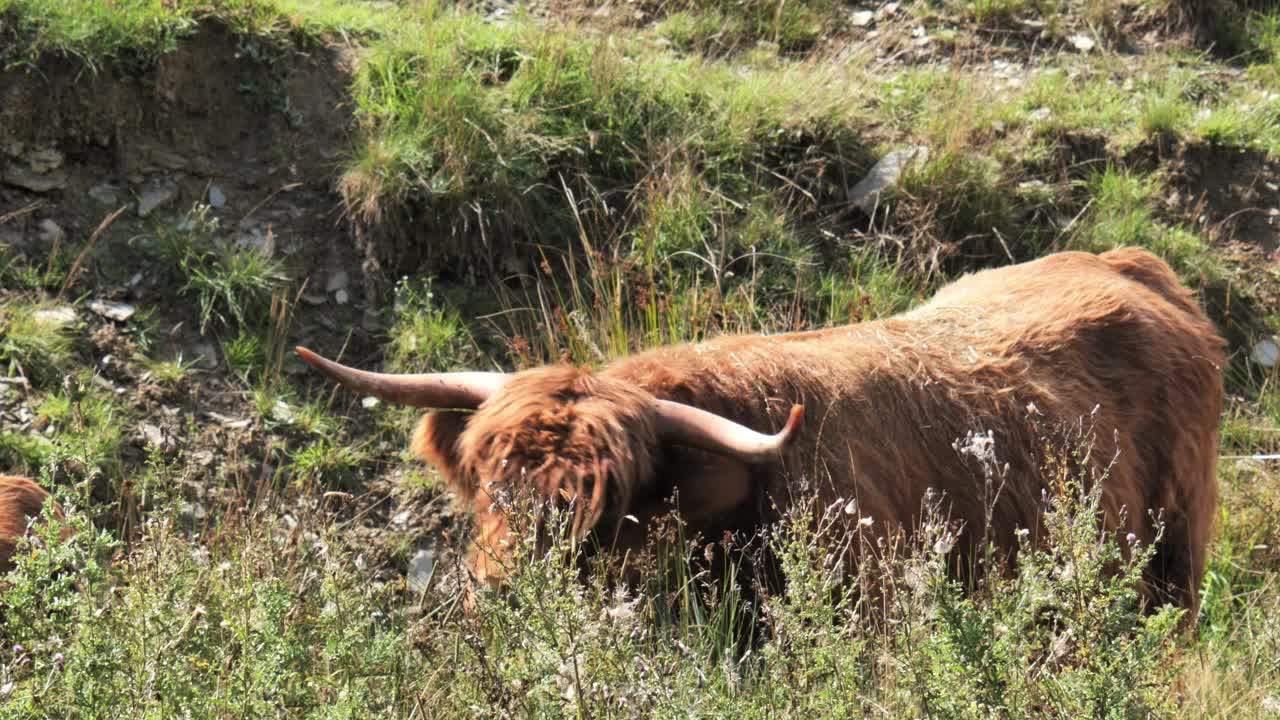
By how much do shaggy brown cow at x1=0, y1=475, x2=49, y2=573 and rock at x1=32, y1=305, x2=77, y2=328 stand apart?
1488 millimetres

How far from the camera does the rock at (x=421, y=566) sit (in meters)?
5.58

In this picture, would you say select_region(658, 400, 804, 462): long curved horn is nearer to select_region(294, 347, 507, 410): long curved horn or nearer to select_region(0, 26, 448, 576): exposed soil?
select_region(294, 347, 507, 410): long curved horn

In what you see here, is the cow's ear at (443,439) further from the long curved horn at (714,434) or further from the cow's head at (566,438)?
the long curved horn at (714,434)

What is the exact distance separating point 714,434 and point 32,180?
4316 mm

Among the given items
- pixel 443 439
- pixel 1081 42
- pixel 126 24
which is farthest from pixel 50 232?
pixel 1081 42

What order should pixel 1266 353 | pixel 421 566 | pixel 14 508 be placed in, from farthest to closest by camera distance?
pixel 1266 353, pixel 421 566, pixel 14 508

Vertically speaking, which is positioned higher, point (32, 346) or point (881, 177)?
point (881, 177)

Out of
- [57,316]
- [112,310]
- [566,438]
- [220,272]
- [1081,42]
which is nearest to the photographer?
[566,438]

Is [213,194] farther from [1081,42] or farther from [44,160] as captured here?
[1081,42]

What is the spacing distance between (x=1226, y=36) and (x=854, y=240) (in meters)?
3.89

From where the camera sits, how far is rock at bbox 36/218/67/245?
6285 mm

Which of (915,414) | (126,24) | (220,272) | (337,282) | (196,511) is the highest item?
(126,24)

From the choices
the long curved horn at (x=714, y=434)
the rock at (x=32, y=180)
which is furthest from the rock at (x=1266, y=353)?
the rock at (x=32, y=180)

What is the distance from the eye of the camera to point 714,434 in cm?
388
